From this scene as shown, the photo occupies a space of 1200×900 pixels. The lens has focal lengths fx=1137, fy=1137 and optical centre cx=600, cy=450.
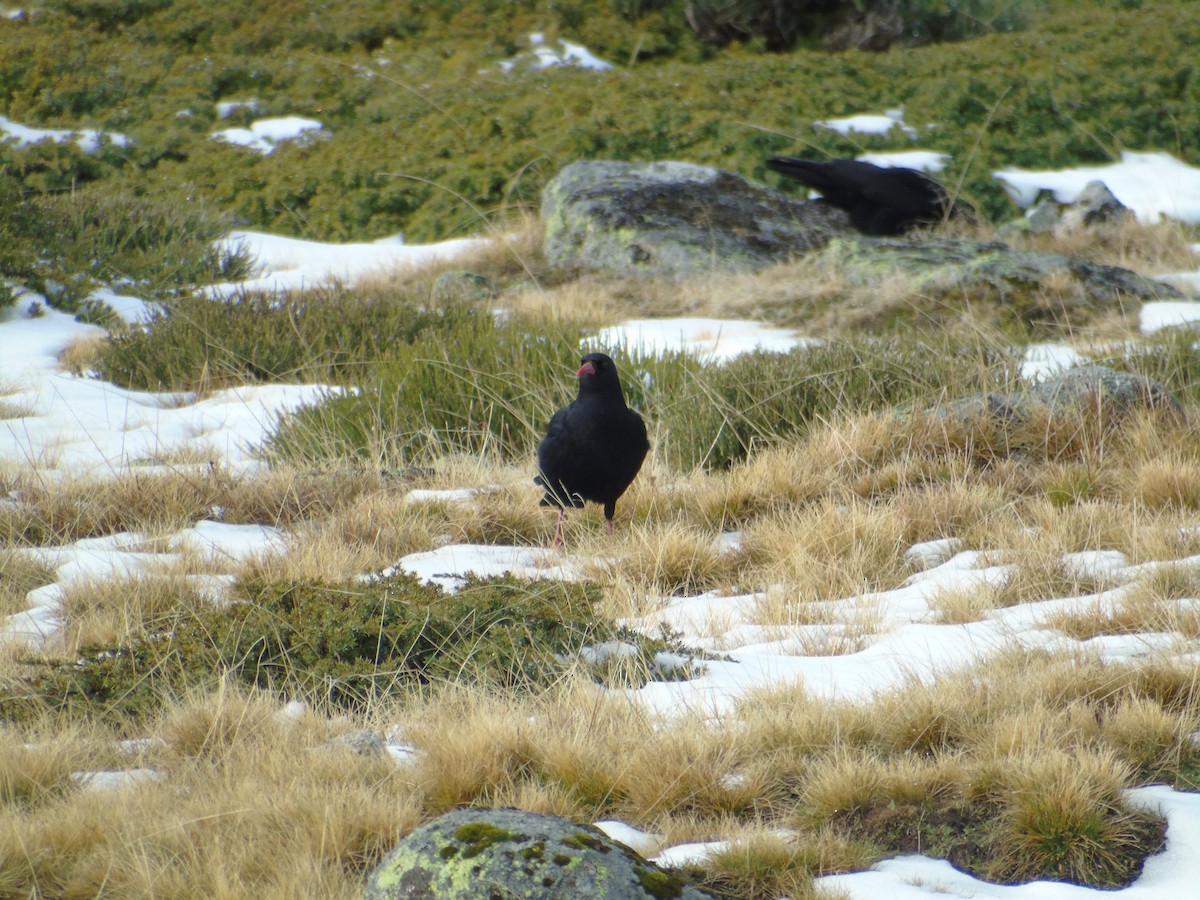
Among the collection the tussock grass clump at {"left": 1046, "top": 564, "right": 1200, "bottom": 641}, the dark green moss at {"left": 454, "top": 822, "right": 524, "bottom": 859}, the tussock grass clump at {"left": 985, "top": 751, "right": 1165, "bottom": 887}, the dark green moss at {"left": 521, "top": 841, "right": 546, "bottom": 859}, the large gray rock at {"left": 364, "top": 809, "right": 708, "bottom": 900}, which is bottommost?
the tussock grass clump at {"left": 1046, "top": 564, "right": 1200, "bottom": 641}

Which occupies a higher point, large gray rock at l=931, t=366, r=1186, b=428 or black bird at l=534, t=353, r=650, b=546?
black bird at l=534, t=353, r=650, b=546

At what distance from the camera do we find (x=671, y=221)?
1172 centimetres

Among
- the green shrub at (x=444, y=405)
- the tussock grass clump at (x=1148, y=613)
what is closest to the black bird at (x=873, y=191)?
the green shrub at (x=444, y=405)

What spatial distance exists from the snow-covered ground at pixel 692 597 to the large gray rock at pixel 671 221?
6.39ft

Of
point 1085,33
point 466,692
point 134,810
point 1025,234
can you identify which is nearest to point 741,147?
point 1025,234

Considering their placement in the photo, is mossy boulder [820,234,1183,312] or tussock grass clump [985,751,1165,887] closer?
tussock grass clump [985,751,1165,887]

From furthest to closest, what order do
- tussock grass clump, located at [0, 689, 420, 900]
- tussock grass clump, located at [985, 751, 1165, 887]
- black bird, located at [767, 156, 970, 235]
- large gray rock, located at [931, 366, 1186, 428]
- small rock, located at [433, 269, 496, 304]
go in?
black bird, located at [767, 156, 970, 235] < small rock, located at [433, 269, 496, 304] < large gray rock, located at [931, 366, 1186, 428] < tussock grass clump, located at [985, 751, 1165, 887] < tussock grass clump, located at [0, 689, 420, 900]

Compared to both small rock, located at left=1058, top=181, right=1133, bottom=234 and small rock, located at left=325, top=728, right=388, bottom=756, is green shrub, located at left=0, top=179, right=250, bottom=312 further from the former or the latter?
small rock, located at left=1058, top=181, right=1133, bottom=234

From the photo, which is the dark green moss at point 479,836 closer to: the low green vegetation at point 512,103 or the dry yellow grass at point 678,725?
the dry yellow grass at point 678,725

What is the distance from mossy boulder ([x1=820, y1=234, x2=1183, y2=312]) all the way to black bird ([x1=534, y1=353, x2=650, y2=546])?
5123 mm

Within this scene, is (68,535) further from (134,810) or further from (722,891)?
(722,891)

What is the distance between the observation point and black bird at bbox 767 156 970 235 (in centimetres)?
1210

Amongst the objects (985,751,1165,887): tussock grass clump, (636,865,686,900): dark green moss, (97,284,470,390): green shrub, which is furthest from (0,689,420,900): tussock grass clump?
(97,284,470,390): green shrub

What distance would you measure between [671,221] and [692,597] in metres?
7.68
